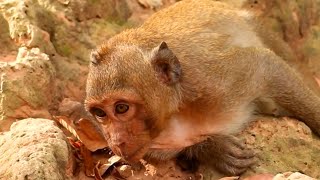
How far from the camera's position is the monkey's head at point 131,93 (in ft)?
15.3

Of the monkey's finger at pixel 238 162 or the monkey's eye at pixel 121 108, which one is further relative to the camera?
the monkey's finger at pixel 238 162

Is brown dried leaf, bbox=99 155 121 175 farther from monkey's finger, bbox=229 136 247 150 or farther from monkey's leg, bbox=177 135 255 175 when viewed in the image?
monkey's finger, bbox=229 136 247 150

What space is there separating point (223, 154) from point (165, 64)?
1.01m

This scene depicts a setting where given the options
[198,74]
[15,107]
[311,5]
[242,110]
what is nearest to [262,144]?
[242,110]

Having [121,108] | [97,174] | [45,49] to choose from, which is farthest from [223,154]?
[45,49]

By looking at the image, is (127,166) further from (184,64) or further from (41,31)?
(41,31)

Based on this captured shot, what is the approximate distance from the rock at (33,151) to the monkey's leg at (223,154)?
46.7 inches

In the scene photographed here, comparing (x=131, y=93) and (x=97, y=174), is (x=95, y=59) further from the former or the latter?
(x=97, y=174)

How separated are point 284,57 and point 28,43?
9.07 ft

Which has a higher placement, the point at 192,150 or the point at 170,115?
the point at 170,115

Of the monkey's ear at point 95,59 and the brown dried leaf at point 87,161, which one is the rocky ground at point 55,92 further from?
the monkey's ear at point 95,59

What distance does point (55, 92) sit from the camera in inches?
234

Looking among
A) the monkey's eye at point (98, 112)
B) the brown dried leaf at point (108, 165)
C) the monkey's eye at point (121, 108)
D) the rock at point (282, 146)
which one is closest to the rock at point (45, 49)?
the brown dried leaf at point (108, 165)

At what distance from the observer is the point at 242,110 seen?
5.64 metres
